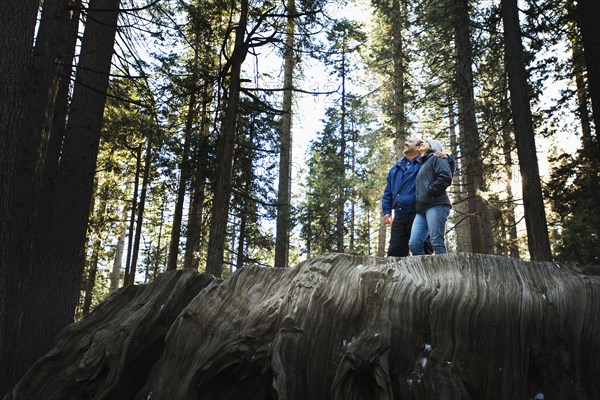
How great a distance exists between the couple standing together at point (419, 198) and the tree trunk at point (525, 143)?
2057 millimetres

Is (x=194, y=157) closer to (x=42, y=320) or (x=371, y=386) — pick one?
(x=42, y=320)

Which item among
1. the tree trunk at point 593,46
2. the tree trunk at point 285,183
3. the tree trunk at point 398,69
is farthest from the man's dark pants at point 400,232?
the tree trunk at point 398,69

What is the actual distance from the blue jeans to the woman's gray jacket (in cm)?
9

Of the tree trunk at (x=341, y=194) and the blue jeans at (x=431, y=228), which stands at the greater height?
the tree trunk at (x=341, y=194)

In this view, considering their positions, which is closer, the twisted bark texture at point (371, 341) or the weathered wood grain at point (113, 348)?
the twisted bark texture at point (371, 341)

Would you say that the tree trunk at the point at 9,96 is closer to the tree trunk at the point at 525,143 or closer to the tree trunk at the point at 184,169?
the tree trunk at the point at 184,169

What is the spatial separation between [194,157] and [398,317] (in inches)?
331

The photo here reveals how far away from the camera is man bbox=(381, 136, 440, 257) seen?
6.12 meters

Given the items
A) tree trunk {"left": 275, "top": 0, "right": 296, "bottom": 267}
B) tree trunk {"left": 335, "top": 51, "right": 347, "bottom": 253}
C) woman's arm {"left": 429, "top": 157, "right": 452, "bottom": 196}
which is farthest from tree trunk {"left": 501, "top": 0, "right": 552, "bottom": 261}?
tree trunk {"left": 335, "top": 51, "right": 347, "bottom": 253}

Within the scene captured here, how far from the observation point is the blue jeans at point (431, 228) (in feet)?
18.1

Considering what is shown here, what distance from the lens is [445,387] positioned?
3125 mm

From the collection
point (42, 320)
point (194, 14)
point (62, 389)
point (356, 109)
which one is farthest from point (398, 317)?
point (356, 109)

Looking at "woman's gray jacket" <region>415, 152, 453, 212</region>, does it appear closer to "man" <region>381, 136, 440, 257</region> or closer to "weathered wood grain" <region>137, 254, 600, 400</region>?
"man" <region>381, 136, 440, 257</region>

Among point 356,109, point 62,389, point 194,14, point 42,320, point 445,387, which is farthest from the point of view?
point 356,109
